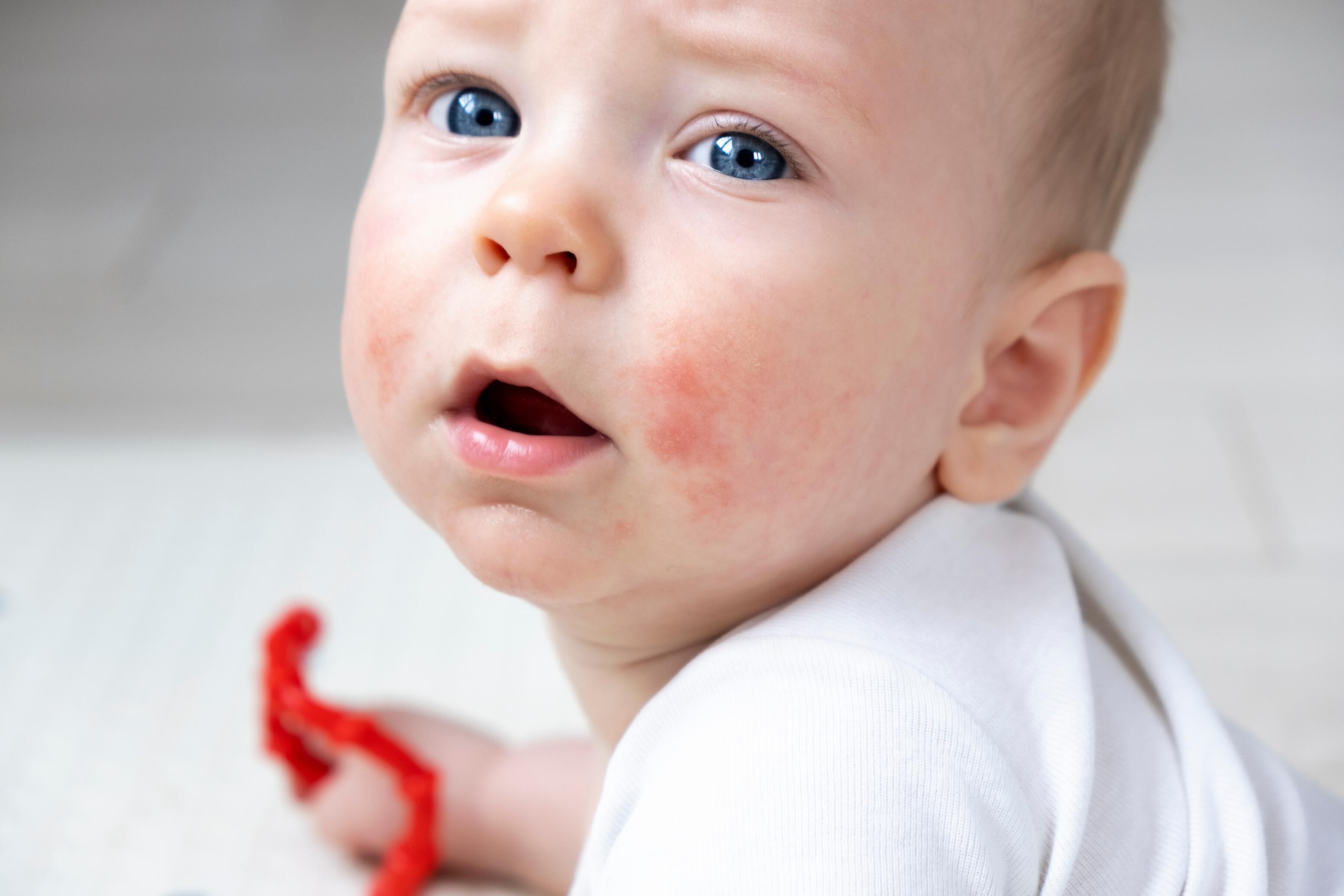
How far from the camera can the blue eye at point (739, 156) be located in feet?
1.72

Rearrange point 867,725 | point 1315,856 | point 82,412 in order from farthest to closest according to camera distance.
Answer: point 82,412 → point 1315,856 → point 867,725

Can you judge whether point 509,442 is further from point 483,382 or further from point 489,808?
point 489,808

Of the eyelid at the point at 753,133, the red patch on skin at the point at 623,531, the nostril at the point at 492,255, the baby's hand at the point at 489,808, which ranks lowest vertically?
the baby's hand at the point at 489,808

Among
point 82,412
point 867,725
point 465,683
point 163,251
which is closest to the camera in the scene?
point 867,725

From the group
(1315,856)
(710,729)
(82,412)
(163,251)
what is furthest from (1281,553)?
(163,251)

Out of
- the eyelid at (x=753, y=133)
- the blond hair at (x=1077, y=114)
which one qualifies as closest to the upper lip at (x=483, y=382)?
the eyelid at (x=753, y=133)

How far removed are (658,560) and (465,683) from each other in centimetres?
49

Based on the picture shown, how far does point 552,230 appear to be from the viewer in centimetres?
49

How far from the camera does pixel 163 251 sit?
1.47 metres

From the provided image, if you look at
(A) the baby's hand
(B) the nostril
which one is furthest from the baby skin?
(A) the baby's hand

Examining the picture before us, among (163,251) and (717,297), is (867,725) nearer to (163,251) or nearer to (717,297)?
(717,297)

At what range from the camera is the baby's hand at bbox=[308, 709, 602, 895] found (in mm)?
795

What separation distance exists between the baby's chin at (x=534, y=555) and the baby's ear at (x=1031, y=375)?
0.17m

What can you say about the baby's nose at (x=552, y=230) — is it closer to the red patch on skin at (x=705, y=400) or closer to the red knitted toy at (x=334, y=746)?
the red patch on skin at (x=705, y=400)
